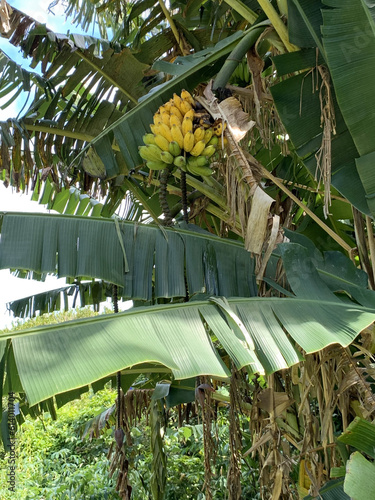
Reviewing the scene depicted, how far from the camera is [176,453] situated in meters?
3.68

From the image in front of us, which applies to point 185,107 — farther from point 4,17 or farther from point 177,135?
point 4,17

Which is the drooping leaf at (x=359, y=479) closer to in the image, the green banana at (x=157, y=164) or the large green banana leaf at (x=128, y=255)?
the large green banana leaf at (x=128, y=255)

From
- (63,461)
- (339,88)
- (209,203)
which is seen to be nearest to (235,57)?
(339,88)

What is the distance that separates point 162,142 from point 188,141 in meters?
0.11

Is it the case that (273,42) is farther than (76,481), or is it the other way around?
(76,481)

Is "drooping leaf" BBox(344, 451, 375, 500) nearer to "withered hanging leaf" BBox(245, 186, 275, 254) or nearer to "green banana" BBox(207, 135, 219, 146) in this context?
"withered hanging leaf" BBox(245, 186, 275, 254)

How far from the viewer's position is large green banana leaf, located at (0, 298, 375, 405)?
93 cm

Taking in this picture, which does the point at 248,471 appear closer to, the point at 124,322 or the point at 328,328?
the point at 328,328

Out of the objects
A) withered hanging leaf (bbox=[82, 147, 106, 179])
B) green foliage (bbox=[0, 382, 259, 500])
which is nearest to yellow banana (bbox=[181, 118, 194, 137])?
withered hanging leaf (bbox=[82, 147, 106, 179])

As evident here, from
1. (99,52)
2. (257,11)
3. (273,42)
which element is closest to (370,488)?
(273,42)

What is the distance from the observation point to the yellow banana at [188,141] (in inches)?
60.3

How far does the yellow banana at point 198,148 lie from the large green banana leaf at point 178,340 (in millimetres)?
494

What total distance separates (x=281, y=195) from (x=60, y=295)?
1.27m

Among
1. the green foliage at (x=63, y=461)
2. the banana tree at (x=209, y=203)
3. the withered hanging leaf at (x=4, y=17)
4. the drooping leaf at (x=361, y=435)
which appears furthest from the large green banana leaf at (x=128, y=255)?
the green foliage at (x=63, y=461)
